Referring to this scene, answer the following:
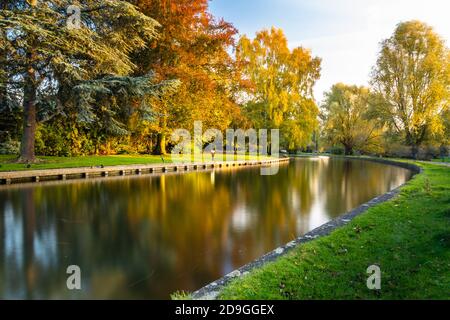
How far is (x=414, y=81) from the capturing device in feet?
108

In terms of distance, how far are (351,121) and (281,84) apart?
1760 centimetres

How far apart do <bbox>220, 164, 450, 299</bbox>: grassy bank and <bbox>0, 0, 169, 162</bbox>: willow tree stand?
1472 centimetres

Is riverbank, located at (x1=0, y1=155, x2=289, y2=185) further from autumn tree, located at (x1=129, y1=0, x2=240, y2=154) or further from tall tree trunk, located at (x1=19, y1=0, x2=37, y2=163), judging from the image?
autumn tree, located at (x1=129, y1=0, x2=240, y2=154)

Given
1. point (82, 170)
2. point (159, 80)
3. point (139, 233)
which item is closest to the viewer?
point (139, 233)

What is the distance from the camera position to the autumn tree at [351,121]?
1911 inches

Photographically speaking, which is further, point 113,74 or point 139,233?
point 113,74

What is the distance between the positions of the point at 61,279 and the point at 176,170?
17.5 metres

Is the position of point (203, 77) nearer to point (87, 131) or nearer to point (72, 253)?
point (87, 131)

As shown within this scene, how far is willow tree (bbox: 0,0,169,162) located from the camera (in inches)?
610

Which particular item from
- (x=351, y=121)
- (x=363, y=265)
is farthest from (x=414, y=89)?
(x=363, y=265)

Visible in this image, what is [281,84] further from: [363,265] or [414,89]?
[363,265]

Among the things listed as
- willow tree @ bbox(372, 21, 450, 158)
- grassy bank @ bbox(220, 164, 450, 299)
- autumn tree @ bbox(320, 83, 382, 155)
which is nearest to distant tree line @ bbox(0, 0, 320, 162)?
willow tree @ bbox(372, 21, 450, 158)

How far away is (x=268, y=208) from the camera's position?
9.97 metres
